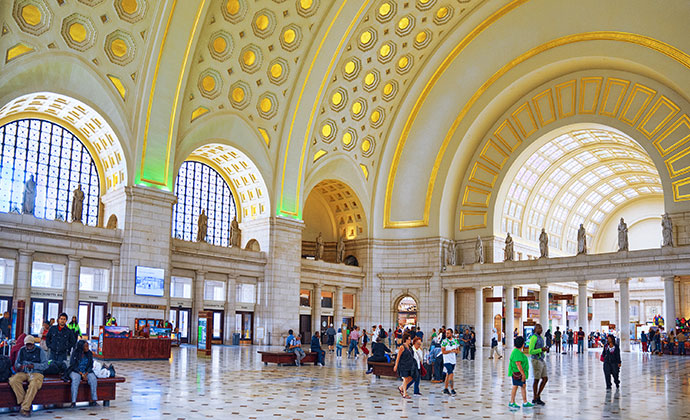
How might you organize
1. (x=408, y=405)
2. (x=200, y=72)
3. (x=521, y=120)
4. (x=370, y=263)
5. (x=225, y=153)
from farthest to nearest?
(x=370, y=263), (x=521, y=120), (x=225, y=153), (x=200, y=72), (x=408, y=405)

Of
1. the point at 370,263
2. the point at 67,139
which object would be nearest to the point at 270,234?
the point at 370,263

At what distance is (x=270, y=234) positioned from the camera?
1253 inches

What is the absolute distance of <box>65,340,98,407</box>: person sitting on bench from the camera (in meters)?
9.81

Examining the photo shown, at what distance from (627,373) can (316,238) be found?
23896 millimetres

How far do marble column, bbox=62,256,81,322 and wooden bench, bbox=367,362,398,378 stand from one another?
563 inches

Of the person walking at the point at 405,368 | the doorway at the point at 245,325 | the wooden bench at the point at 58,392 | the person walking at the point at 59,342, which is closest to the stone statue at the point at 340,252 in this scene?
the doorway at the point at 245,325

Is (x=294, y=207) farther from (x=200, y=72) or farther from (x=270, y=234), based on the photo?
(x=200, y=72)

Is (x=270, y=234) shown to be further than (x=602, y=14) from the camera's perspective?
Yes

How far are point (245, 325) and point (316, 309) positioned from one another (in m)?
4.90

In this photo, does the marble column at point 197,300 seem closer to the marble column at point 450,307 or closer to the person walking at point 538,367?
the marble column at point 450,307

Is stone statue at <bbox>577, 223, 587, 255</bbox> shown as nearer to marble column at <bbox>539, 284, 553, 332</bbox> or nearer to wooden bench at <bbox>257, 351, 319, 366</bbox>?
marble column at <bbox>539, 284, 553, 332</bbox>

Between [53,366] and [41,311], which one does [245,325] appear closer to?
[41,311]

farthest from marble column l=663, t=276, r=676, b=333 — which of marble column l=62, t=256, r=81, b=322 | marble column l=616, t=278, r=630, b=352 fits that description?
marble column l=62, t=256, r=81, b=322

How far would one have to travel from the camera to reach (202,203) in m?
33.6
